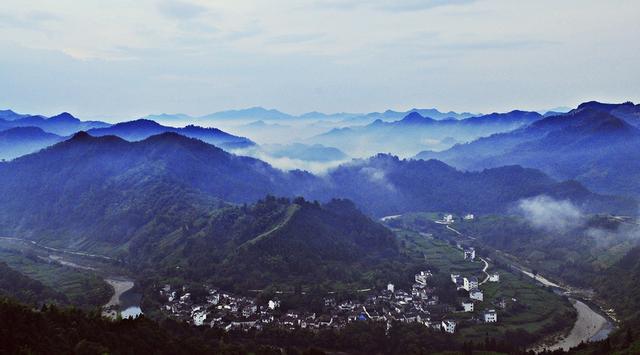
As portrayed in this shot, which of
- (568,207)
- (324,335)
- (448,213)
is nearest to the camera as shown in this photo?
(324,335)

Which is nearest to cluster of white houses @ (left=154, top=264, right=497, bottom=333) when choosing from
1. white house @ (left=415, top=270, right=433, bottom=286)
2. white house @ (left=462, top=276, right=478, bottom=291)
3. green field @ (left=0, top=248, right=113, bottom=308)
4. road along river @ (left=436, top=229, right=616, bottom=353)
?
white house @ (left=462, top=276, right=478, bottom=291)

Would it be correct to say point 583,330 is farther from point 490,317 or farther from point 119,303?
point 119,303

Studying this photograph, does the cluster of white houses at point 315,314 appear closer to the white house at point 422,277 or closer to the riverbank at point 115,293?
the white house at point 422,277

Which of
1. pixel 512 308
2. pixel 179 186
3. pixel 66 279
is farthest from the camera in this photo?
pixel 179 186

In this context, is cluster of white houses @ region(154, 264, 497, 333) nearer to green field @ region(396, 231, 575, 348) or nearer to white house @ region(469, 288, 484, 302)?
white house @ region(469, 288, 484, 302)

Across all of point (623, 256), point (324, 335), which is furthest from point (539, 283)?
point (324, 335)

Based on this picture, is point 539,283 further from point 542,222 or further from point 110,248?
point 110,248

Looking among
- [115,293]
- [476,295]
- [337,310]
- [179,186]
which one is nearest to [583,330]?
[476,295]

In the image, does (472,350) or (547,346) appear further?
(547,346)
